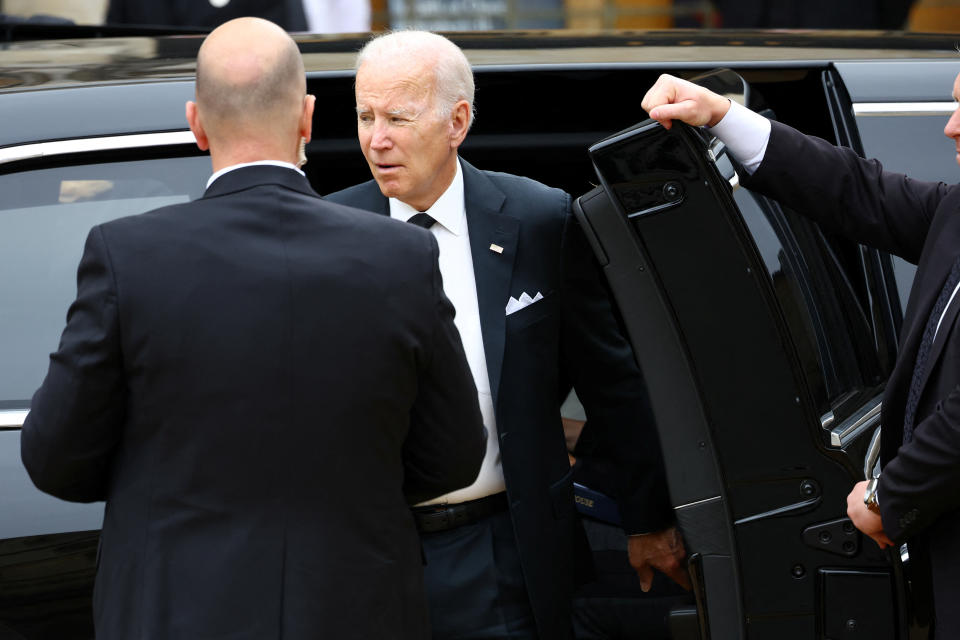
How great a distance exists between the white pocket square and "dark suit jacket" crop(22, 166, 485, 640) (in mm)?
605

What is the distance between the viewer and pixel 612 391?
109 inches

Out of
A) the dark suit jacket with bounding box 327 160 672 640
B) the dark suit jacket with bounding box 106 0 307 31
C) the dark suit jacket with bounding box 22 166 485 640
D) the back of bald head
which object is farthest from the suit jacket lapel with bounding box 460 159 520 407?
the dark suit jacket with bounding box 106 0 307 31

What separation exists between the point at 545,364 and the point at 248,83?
3.07 feet

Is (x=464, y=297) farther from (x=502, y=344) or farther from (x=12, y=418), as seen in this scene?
(x=12, y=418)

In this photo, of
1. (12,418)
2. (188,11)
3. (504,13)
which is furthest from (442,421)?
(504,13)

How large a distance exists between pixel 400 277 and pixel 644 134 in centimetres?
57

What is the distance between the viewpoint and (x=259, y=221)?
195cm

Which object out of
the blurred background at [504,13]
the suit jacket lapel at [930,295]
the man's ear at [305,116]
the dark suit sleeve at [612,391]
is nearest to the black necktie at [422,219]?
the dark suit sleeve at [612,391]

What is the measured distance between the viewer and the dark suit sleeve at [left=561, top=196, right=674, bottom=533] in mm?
2723

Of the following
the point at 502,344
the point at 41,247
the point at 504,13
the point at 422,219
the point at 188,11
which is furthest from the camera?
the point at 504,13

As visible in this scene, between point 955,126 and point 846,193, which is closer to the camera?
point 955,126

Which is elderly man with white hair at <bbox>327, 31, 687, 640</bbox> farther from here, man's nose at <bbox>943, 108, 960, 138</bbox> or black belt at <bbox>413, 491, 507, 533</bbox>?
man's nose at <bbox>943, 108, 960, 138</bbox>

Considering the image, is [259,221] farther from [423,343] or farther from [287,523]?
[287,523]

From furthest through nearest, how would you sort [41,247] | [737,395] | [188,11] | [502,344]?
[188,11]
[502,344]
[41,247]
[737,395]
